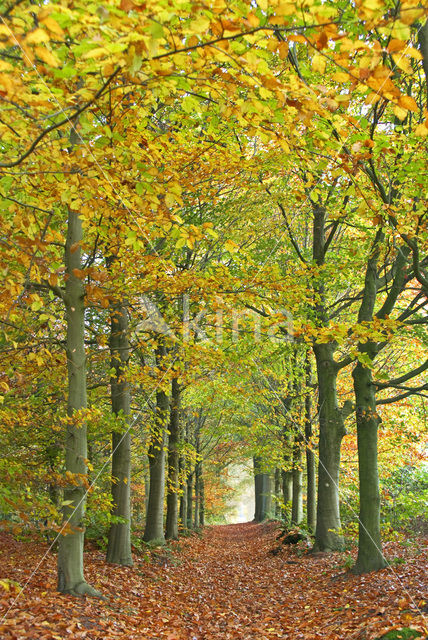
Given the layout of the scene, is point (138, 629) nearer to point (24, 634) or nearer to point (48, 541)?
point (24, 634)

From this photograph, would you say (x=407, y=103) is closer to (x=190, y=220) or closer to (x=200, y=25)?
(x=200, y=25)

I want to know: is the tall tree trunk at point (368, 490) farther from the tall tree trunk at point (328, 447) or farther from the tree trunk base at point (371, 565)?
the tall tree trunk at point (328, 447)

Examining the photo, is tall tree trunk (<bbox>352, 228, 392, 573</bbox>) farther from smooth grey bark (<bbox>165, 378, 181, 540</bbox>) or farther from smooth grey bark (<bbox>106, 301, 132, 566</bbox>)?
smooth grey bark (<bbox>165, 378, 181, 540</bbox>)

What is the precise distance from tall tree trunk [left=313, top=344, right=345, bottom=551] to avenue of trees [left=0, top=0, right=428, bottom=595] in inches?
1.9

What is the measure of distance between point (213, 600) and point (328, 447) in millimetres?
3929

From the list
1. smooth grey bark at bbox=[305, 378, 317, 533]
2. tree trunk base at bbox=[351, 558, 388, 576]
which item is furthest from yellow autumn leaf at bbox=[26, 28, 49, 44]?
smooth grey bark at bbox=[305, 378, 317, 533]

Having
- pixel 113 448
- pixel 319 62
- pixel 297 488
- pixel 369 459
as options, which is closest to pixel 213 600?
pixel 113 448

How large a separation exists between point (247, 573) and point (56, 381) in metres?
6.93

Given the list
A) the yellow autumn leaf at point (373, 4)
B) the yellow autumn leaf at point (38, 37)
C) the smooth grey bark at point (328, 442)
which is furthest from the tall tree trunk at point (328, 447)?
the yellow autumn leaf at point (38, 37)

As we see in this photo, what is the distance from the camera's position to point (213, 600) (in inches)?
329

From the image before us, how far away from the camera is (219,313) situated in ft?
27.1

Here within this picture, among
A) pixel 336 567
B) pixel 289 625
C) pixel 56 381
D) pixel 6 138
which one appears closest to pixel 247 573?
pixel 336 567

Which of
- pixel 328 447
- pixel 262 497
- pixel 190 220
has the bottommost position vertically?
pixel 262 497

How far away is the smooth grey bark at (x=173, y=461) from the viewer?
14.4 m
